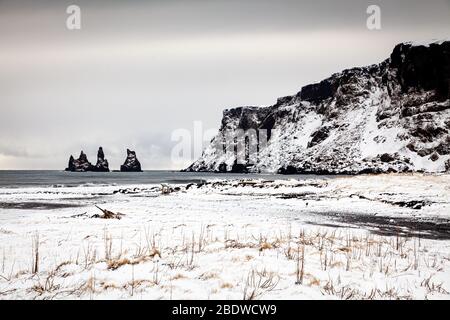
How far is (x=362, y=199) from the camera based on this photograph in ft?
67.2

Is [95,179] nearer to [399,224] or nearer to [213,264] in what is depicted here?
[399,224]

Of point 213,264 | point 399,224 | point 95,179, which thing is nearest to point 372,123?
point 95,179

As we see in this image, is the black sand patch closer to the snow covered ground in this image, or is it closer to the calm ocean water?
the snow covered ground

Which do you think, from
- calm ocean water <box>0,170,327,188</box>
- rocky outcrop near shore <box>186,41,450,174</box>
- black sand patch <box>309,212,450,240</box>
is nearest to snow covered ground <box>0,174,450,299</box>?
black sand patch <box>309,212,450,240</box>

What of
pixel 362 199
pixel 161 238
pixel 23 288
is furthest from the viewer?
pixel 362 199

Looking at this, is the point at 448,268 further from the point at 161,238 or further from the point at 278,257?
the point at 161,238

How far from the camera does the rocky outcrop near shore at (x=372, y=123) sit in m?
99.4

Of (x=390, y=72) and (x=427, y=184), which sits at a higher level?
(x=390, y=72)

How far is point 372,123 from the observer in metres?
125

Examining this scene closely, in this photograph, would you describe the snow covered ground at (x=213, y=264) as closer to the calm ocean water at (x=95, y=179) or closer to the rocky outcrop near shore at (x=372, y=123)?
the calm ocean water at (x=95, y=179)

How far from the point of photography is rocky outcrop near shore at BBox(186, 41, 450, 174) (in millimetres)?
99438

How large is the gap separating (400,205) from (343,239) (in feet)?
35.4
